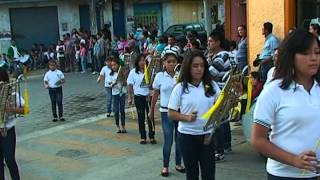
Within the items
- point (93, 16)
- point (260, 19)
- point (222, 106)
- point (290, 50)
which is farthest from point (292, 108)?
point (93, 16)

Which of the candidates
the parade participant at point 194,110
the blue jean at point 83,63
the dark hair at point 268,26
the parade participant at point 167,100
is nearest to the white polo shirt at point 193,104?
the parade participant at point 194,110

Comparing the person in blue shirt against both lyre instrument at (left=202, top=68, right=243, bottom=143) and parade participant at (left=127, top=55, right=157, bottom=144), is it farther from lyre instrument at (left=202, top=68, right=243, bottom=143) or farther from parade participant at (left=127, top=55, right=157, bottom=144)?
lyre instrument at (left=202, top=68, right=243, bottom=143)

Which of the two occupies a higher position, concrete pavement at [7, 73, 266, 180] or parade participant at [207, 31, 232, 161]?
parade participant at [207, 31, 232, 161]

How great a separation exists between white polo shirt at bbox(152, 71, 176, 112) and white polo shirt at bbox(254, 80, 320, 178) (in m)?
3.92

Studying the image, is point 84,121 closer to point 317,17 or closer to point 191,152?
point 317,17

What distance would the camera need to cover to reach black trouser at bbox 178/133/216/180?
4977 mm

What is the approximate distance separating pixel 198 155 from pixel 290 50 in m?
2.34

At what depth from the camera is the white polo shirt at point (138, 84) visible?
340 inches

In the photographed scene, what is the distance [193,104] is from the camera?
505 cm

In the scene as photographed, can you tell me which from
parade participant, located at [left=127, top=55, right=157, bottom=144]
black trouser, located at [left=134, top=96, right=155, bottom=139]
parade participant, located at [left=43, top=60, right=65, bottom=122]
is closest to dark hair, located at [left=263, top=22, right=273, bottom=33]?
parade participant, located at [left=127, top=55, right=157, bottom=144]

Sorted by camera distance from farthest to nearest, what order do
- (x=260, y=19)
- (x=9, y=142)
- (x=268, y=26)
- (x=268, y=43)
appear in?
1. (x=260, y=19)
2. (x=268, y=26)
3. (x=268, y=43)
4. (x=9, y=142)

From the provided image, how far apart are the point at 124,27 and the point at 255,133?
28.1 meters

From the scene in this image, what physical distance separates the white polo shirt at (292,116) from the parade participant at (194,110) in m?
1.99

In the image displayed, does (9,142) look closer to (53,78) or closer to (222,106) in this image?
(222,106)
